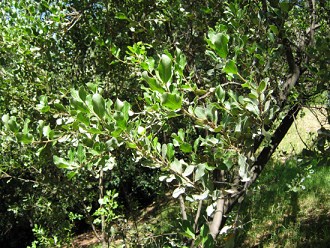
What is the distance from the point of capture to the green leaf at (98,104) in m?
1.34

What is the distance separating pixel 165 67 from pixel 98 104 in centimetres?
31

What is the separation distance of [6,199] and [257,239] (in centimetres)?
755

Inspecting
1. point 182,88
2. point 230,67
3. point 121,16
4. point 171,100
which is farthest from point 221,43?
point 121,16

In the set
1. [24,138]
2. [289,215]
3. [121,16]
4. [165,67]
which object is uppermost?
[121,16]

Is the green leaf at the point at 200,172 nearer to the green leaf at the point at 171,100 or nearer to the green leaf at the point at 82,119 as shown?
the green leaf at the point at 171,100

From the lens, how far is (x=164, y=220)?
677 centimetres

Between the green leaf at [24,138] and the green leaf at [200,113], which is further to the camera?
the green leaf at [24,138]

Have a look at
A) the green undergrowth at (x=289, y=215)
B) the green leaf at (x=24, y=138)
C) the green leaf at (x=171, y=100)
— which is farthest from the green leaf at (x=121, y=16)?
the green undergrowth at (x=289, y=215)

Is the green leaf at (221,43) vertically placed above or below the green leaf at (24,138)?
above

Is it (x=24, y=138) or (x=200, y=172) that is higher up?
(x=24, y=138)

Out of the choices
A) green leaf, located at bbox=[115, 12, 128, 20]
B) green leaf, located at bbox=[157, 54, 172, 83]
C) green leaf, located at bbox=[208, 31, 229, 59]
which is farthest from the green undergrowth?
green leaf, located at bbox=[157, 54, 172, 83]

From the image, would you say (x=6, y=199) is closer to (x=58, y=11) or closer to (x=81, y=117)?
(x=58, y=11)

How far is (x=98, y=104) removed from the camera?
53.3 inches

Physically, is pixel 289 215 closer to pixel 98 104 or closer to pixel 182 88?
pixel 182 88
